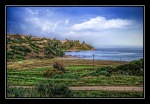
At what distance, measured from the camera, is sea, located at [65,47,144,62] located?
7.49 meters

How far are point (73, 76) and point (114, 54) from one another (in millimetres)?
1188

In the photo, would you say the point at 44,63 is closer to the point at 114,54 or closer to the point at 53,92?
the point at 53,92

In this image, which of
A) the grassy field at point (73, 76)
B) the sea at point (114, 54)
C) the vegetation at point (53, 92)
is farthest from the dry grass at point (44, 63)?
the vegetation at point (53, 92)

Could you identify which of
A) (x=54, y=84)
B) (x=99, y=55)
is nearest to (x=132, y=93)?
(x=99, y=55)

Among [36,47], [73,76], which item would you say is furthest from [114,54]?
[36,47]

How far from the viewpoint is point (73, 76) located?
755 centimetres

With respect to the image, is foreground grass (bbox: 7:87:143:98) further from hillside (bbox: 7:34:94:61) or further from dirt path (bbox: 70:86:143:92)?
hillside (bbox: 7:34:94:61)

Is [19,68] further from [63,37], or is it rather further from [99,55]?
[99,55]

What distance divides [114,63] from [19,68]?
7.93 feet

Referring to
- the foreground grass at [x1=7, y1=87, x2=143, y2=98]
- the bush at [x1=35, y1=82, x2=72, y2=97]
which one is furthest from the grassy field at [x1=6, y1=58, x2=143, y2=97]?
the bush at [x1=35, y1=82, x2=72, y2=97]

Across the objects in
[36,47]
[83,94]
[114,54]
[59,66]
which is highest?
[36,47]
